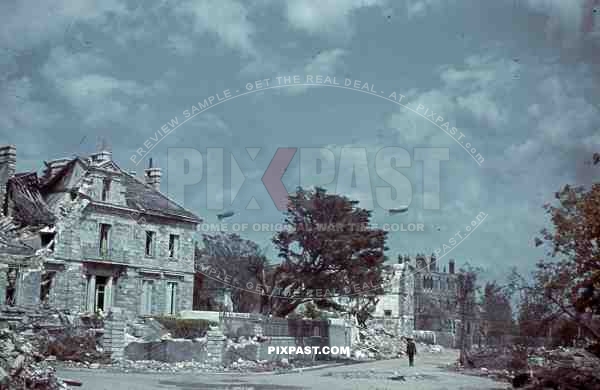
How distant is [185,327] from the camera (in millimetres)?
34281

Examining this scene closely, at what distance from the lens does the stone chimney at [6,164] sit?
1423 inches

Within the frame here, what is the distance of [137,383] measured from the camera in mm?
21641

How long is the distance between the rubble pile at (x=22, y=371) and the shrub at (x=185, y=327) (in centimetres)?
1466

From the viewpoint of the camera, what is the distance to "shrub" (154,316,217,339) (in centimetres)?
3397

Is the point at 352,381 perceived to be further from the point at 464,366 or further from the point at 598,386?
the point at 464,366

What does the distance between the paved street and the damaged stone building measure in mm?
9742

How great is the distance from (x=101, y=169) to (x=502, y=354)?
21789mm

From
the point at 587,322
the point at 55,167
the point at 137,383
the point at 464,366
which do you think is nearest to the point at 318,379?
the point at 137,383

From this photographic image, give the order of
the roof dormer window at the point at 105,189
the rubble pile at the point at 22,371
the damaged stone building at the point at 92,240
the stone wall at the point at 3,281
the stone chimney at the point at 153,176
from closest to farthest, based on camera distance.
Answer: the rubble pile at the point at 22,371
the stone wall at the point at 3,281
the damaged stone building at the point at 92,240
the roof dormer window at the point at 105,189
the stone chimney at the point at 153,176

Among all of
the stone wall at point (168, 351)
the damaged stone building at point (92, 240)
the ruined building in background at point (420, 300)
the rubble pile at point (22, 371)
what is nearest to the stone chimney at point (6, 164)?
the damaged stone building at point (92, 240)

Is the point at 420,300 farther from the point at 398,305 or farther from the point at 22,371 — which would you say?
the point at 22,371

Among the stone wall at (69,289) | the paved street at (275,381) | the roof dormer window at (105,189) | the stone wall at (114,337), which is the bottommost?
the paved street at (275,381)

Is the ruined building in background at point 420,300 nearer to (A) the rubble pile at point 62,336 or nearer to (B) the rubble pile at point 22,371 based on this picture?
(A) the rubble pile at point 62,336

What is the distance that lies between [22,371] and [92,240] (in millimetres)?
19741
